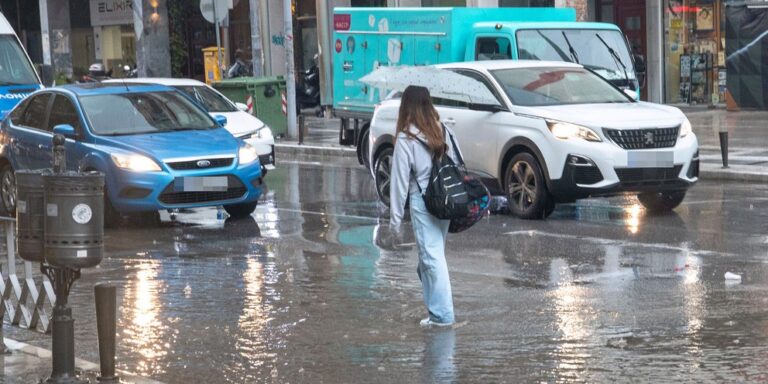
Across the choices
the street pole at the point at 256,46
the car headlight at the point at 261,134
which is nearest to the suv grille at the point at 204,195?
the car headlight at the point at 261,134

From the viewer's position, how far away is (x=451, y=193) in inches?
354

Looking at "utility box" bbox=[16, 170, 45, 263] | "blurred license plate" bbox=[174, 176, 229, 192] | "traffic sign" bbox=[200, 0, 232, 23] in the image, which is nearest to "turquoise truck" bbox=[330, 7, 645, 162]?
"blurred license plate" bbox=[174, 176, 229, 192]

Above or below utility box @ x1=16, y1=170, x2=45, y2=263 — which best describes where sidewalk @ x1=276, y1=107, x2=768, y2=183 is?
below

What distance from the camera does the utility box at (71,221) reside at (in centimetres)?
736

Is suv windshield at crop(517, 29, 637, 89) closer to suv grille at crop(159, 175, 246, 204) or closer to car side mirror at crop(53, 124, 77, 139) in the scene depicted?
suv grille at crop(159, 175, 246, 204)

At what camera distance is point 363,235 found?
14039 millimetres

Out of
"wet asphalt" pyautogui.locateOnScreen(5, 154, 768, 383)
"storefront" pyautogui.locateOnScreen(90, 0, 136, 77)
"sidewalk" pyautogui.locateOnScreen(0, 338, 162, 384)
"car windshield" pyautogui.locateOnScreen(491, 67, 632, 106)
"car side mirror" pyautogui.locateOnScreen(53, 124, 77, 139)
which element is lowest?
"wet asphalt" pyautogui.locateOnScreen(5, 154, 768, 383)

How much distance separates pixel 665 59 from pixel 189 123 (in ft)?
58.7

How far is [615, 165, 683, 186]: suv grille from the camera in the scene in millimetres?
14391

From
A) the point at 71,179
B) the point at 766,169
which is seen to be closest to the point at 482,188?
the point at 71,179

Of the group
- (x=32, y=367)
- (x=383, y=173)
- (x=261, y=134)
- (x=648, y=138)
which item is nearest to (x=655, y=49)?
(x=261, y=134)

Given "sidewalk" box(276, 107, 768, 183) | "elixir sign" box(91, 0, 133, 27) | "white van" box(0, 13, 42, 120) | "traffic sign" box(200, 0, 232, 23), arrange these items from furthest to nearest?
1. "elixir sign" box(91, 0, 133, 27)
2. "traffic sign" box(200, 0, 232, 23)
3. "white van" box(0, 13, 42, 120)
4. "sidewalk" box(276, 107, 768, 183)

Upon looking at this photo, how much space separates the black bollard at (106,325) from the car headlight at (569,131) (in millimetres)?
7937

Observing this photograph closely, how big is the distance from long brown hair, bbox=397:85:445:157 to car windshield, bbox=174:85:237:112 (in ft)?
38.7
